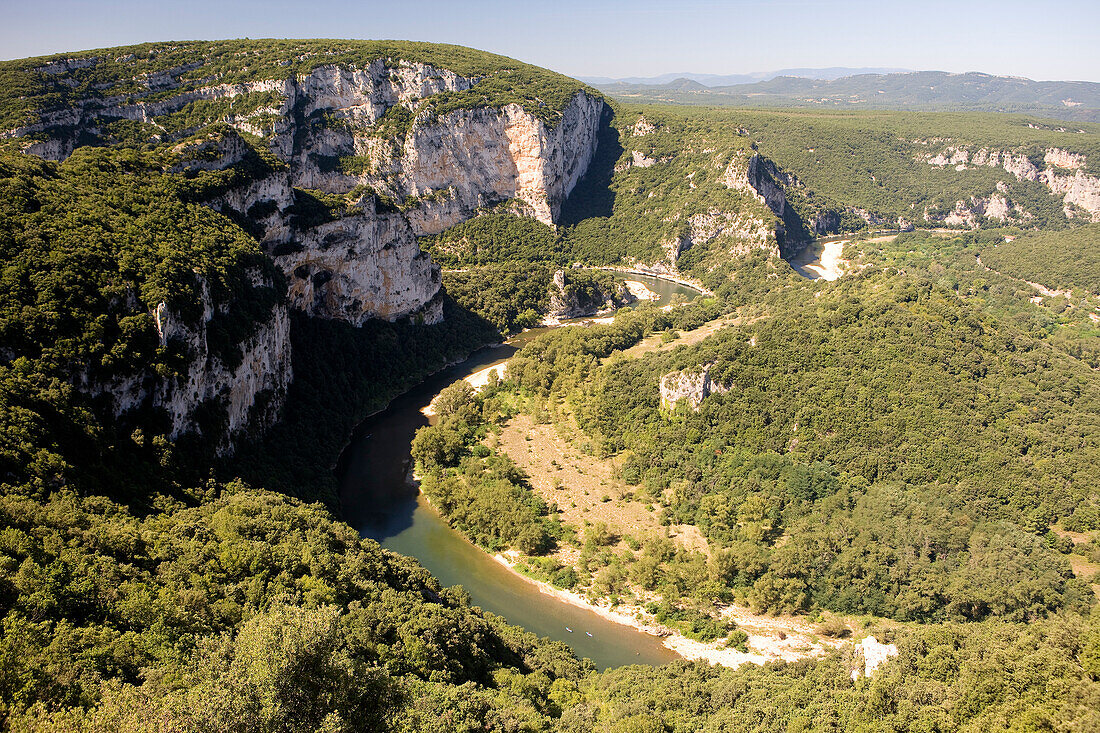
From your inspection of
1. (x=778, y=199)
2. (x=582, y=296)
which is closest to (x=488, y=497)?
(x=582, y=296)

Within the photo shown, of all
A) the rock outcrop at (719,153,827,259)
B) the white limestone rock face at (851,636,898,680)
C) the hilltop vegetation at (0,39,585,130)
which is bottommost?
the white limestone rock face at (851,636,898,680)

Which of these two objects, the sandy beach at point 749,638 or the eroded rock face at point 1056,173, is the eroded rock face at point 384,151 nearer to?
the sandy beach at point 749,638

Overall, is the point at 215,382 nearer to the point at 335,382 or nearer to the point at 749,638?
the point at 335,382

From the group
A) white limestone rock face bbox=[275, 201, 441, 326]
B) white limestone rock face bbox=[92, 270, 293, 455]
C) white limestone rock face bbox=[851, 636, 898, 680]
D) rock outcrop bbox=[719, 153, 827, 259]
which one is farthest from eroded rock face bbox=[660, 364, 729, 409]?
rock outcrop bbox=[719, 153, 827, 259]

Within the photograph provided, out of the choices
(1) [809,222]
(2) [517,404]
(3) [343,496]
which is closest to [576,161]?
(1) [809,222]

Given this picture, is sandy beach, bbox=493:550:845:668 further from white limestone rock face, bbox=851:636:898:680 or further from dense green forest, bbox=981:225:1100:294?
dense green forest, bbox=981:225:1100:294

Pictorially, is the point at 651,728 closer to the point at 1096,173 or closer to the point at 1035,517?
the point at 1035,517
